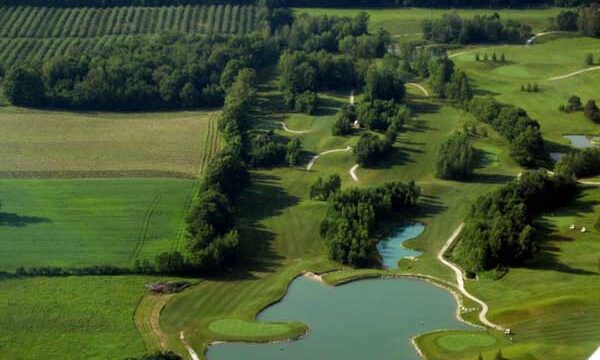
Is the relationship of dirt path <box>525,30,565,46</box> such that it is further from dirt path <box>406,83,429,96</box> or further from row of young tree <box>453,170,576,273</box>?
row of young tree <box>453,170,576,273</box>

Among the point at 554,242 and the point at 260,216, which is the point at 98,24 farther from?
the point at 554,242

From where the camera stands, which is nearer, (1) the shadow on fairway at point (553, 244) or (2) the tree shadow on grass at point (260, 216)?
(1) the shadow on fairway at point (553, 244)

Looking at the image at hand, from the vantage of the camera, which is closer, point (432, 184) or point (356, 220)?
point (356, 220)

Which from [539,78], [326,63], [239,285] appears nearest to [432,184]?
[239,285]

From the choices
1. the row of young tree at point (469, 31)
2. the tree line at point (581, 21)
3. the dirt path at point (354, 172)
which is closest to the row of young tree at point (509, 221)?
the dirt path at point (354, 172)

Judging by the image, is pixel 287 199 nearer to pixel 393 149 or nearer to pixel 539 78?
pixel 393 149

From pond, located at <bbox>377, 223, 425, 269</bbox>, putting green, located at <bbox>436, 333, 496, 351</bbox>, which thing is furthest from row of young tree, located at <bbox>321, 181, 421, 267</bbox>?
putting green, located at <bbox>436, 333, 496, 351</bbox>

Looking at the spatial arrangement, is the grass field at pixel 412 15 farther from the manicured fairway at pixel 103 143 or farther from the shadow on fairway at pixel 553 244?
the shadow on fairway at pixel 553 244
